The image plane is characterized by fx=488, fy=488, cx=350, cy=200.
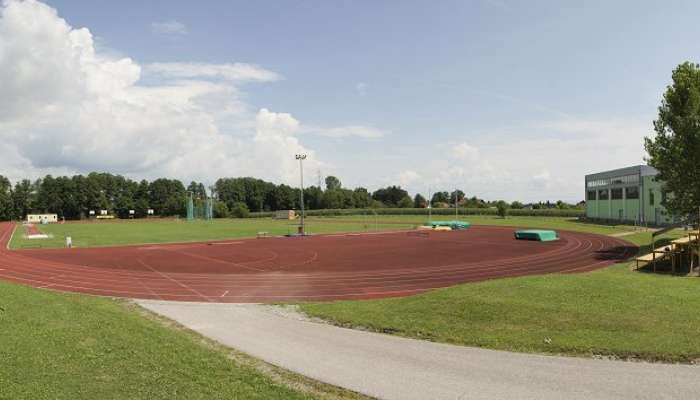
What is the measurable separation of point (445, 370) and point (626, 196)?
8600 cm

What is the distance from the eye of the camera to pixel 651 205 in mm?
76625

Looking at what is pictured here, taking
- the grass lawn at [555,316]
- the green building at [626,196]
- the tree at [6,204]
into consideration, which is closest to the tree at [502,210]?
the green building at [626,196]

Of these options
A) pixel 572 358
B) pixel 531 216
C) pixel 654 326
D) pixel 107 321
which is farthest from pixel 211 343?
pixel 531 216

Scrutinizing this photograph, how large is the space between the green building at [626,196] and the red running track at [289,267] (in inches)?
1073

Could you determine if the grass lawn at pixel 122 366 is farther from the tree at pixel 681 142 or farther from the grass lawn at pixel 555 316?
the tree at pixel 681 142

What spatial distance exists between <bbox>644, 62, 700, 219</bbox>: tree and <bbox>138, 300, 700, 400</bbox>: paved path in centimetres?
3679

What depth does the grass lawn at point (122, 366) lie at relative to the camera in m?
9.25

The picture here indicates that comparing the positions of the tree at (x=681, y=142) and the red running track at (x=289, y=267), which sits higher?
the tree at (x=681, y=142)

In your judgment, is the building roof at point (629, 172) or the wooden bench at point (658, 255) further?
the building roof at point (629, 172)

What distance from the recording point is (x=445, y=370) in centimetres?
1126

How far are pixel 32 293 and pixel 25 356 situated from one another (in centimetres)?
1083

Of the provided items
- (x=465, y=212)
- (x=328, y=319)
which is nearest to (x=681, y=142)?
(x=328, y=319)

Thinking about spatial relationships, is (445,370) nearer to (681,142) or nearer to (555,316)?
(555,316)

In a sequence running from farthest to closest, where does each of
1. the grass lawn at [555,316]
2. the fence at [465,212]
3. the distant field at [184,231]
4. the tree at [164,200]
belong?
the tree at [164,200]
the fence at [465,212]
the distant field at [184,231]
the grass lawn at [555,316]
